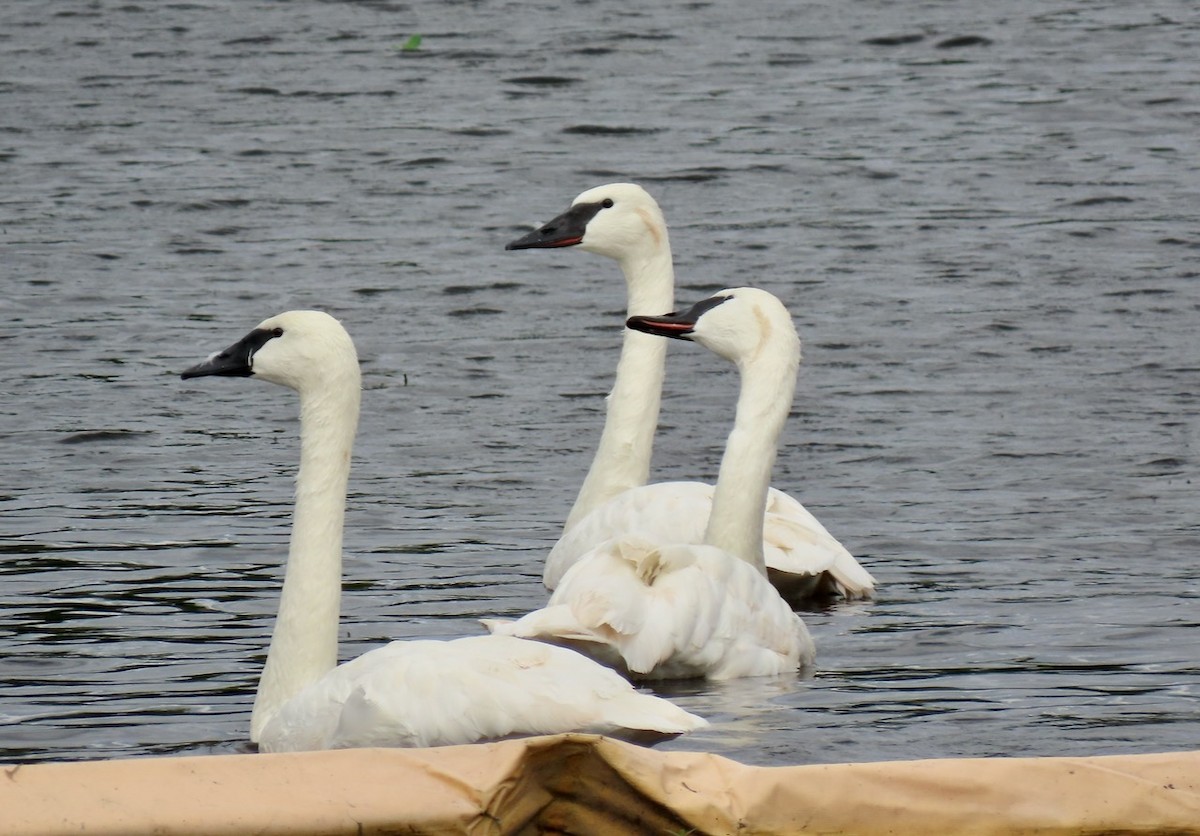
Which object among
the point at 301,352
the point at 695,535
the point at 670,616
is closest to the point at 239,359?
the point at 301,352

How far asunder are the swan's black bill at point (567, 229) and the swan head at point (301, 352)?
3146 mm

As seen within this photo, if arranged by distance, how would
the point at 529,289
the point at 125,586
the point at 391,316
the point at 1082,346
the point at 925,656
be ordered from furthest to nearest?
the point at 529,289
the point at 391,316
the point at 1082,346
the point at 125,586
the point at 925,656

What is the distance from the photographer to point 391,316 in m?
13.8

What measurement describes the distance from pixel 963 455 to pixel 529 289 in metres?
4.64

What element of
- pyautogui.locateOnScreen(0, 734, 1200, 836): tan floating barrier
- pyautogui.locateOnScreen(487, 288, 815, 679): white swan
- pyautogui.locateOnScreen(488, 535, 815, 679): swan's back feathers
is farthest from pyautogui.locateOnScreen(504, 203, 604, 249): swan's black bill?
pyautogui.locateOnScreen(0, 734, 1200, 836): tan floating barrier

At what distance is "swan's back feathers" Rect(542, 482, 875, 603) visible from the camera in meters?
8.39

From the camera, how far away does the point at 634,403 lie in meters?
9.60

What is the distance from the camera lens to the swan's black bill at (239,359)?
701cm

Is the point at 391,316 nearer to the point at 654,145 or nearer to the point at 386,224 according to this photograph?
the point at 386,224

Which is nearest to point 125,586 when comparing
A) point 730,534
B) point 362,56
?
point 730,534

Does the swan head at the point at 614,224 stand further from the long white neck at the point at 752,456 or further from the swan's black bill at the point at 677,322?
the long white neck at the point at 752,456

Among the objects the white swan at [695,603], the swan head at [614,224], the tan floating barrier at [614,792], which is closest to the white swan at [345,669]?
the white swan at [695,603]

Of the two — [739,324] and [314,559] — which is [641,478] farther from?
[314,559]

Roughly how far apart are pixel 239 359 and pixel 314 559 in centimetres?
70
